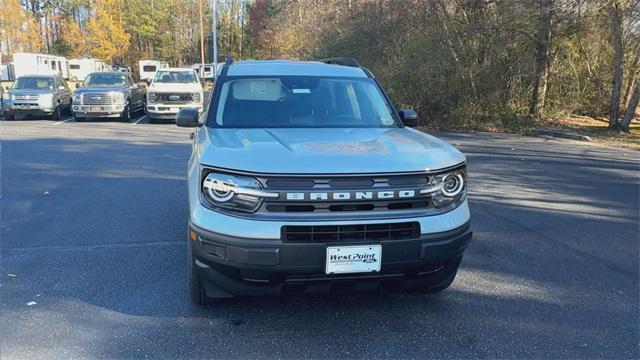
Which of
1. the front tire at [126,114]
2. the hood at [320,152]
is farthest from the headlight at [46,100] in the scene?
the hood at [320,152]

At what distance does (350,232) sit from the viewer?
10.2 ft

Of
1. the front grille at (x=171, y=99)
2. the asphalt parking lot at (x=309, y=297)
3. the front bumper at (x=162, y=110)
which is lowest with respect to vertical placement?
the asphalt parking lot at (x=309, y=297)

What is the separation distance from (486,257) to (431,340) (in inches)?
72.1

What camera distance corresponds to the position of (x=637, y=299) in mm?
4047

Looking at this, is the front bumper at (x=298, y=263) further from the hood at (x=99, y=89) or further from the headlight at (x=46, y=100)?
the headlight at (x=46, y=100)

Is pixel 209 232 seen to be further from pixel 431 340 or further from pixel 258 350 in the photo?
pixel 431 340

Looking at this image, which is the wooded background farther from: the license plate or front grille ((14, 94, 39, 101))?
the license plate

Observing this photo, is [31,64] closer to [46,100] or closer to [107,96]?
[46,100]

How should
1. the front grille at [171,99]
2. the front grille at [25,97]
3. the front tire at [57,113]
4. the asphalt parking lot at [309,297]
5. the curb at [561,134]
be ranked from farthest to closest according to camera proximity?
the front tire at [57,113] < the front grille at [25,97] < the front grille at [171,99] < the curb at [561,134] < the asphalt parking lot at [309,297]

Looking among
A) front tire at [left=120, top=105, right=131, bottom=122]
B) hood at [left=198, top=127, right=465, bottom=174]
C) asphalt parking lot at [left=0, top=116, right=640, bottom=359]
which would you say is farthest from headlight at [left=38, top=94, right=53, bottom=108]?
hood at [left=198, top=127, right=465, bottom=174]

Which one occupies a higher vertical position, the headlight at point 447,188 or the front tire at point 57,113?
the headlight at point 447,188

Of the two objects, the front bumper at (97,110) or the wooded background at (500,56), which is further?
the front bumper at (97,110)

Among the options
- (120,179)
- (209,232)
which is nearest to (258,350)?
(209,232)

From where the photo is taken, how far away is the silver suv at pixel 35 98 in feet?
60.8
